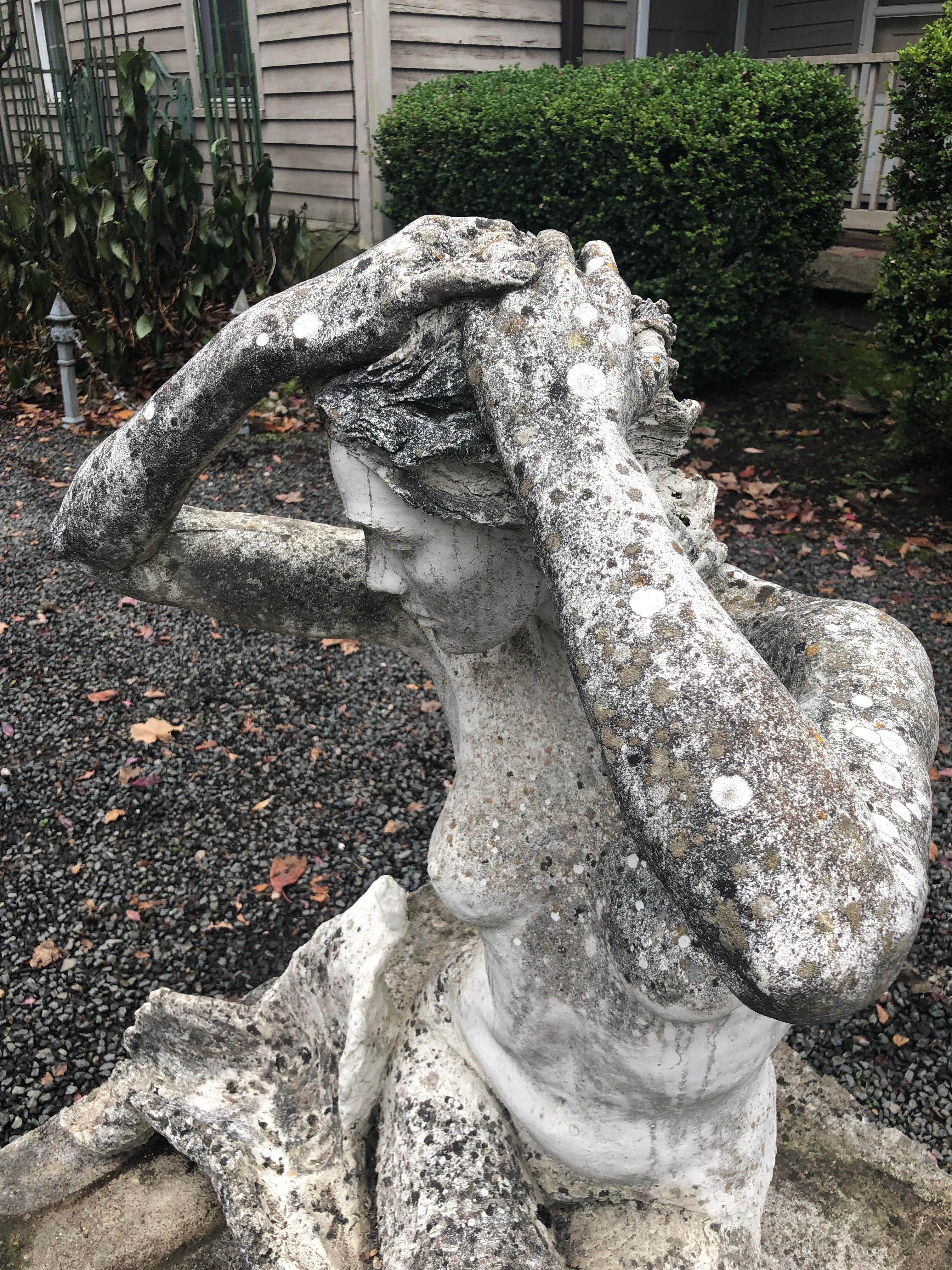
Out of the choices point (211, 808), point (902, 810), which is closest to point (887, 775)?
point (902, 810)

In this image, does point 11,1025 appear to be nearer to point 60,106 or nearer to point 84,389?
point 84,389

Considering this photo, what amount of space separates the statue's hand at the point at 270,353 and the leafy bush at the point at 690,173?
5.25m

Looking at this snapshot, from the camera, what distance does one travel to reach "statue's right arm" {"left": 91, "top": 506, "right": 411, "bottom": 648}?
5.35 ft

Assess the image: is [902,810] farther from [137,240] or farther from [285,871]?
[137,240]

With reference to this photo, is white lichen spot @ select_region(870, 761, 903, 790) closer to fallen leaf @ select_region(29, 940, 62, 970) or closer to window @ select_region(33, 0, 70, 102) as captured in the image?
fallen leaf @ select_region(29, 940, 62, 970)

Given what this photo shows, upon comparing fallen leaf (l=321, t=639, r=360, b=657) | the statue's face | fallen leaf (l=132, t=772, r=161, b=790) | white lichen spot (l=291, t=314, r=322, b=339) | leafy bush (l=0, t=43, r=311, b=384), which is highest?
white lichen spot (l=291, t=314, r=322, b=339)

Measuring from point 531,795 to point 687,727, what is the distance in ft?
2.11

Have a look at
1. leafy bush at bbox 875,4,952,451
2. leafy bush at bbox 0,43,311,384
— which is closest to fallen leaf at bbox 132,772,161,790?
leafy bush at bbox 875,4,952,451

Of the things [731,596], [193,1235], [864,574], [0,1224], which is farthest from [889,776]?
[864,574]

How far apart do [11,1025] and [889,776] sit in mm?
3151

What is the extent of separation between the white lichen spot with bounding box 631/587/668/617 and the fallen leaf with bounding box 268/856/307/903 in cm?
310

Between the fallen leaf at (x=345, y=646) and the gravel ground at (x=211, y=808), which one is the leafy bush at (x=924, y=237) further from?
the fallen leaf at (x=345, y=646)

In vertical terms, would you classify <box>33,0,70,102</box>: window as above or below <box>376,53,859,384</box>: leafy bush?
above

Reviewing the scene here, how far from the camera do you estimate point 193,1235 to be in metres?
1.81
